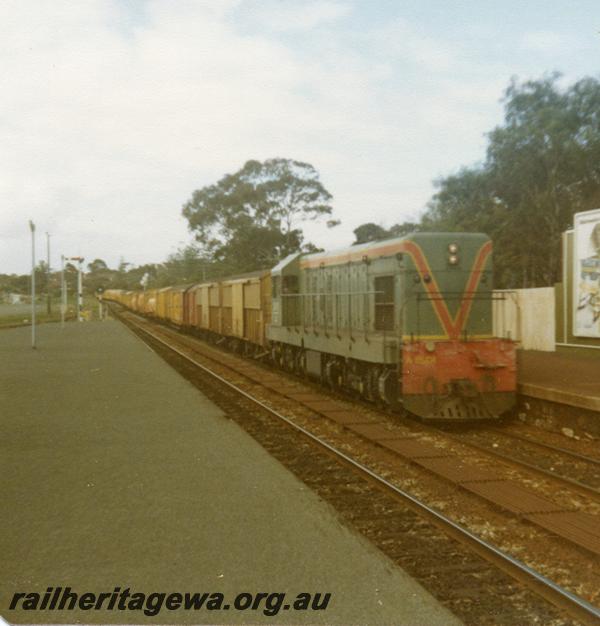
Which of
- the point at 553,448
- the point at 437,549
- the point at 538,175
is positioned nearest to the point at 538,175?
the point at 538,175

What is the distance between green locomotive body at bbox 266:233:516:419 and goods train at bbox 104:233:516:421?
15 millimetres

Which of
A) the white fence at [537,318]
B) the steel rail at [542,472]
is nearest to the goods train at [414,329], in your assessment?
the steel rail at [542,472]

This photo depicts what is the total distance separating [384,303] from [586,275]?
6935 millimetres

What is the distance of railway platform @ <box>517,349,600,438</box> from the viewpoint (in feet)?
34.3

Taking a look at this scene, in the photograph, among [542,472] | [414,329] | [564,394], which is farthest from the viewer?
[414,329]

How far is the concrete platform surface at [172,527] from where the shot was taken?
467 centimetres

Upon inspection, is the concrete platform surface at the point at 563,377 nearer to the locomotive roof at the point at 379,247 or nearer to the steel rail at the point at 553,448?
the steel rail at the point at 553,448

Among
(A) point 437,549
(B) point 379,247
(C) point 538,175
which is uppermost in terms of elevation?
(C) point 538,175

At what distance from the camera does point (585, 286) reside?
1702 cm

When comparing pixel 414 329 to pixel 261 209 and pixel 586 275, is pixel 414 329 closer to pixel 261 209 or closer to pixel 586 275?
pixel 586 275

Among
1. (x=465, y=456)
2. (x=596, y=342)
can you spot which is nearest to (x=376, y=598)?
(x=465, y=456)

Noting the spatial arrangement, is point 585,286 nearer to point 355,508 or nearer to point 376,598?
point 355,508

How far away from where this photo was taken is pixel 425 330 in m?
11.8

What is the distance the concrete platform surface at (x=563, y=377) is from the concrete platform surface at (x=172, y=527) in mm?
4541
